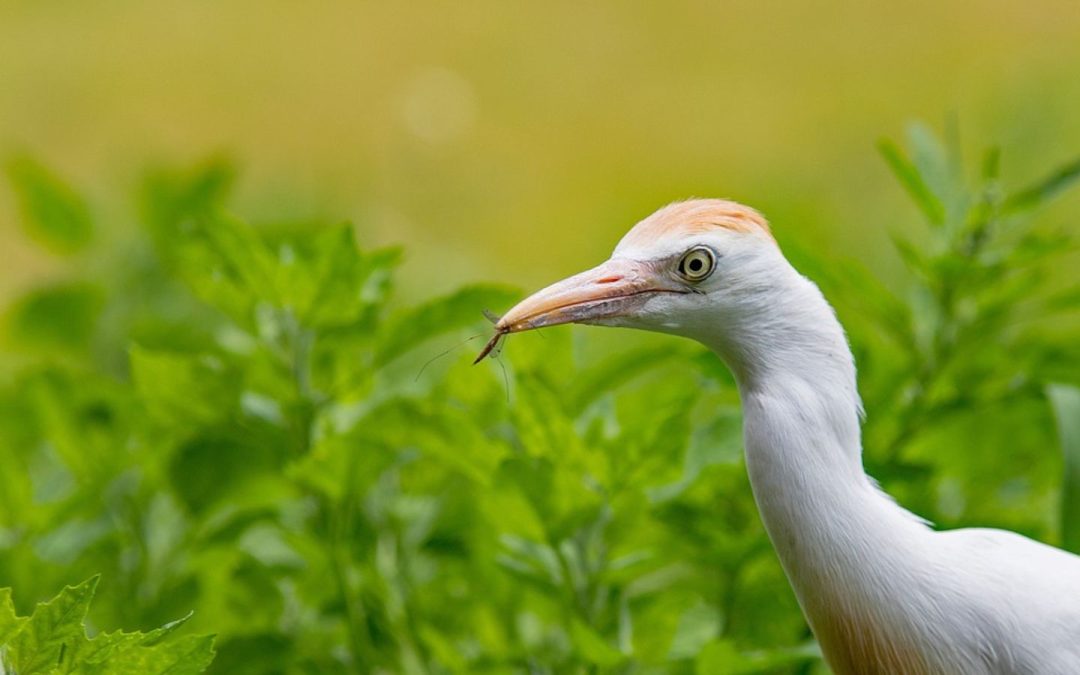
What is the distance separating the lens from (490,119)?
16.6 feet

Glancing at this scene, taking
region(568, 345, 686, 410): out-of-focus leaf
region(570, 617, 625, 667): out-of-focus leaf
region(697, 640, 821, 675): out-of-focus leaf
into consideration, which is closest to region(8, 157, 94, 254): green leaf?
region(568, 345, 686, 410): out-of-focus leaf

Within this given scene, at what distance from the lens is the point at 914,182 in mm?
1497

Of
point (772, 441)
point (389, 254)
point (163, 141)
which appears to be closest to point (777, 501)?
point (772, 441)

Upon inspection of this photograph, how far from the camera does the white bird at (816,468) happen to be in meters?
1.14

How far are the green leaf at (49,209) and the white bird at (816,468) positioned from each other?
117 cm

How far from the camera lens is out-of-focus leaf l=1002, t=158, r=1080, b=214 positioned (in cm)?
149

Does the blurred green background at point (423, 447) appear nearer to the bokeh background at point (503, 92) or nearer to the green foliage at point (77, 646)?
the green foliage at point (77, 646)

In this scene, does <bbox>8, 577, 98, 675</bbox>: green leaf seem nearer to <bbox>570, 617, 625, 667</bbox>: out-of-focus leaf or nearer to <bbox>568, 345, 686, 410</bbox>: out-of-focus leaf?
<bbox>570, 617, 625, 667</bbox>: out-of-focus leaf

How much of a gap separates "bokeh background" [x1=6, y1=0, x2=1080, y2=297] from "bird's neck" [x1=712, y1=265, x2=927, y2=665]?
9.79 ft

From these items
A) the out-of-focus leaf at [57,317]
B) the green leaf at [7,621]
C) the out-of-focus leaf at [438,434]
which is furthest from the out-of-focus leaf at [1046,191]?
the out-of-focus leaf at [57,317]

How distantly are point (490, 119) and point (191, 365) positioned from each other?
3677 millimetres

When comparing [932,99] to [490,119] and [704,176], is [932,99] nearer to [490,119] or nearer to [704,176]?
[704,176]

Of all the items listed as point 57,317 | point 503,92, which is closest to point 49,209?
point 57,317

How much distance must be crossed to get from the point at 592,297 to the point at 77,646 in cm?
45
